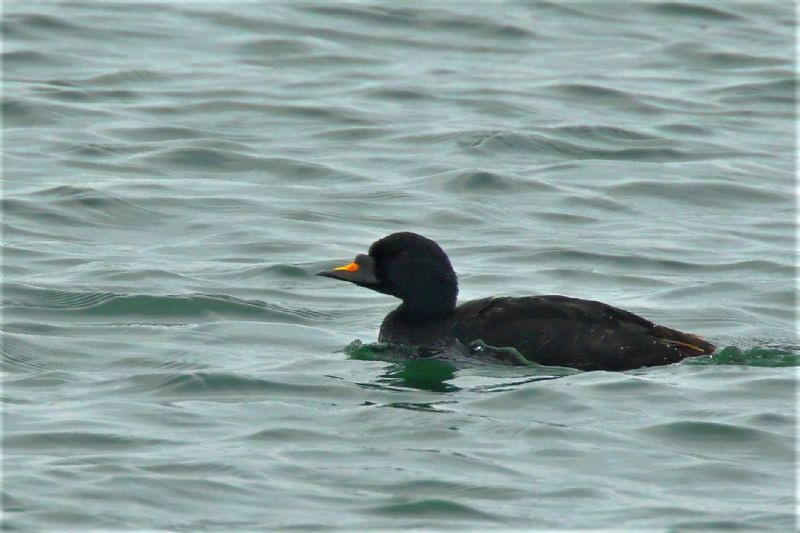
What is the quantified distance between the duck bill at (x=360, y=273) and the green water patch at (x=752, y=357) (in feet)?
6.49

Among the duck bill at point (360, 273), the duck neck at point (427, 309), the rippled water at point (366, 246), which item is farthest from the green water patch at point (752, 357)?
the duck bill at point (360, 273)

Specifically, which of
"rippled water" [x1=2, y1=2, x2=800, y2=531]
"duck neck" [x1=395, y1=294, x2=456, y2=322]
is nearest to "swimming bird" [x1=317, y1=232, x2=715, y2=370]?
"duck neck" [x1=395, y1=294, x2=456, y2=322]

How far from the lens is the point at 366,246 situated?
1290 cm

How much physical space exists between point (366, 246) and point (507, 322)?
3.51 m

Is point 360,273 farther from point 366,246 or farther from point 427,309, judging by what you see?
point 366,246

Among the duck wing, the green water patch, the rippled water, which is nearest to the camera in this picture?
the rippled water

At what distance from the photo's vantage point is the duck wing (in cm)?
941

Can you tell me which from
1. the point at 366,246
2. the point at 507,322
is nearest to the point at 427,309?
the point at 507,322

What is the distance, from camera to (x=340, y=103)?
17906 mm

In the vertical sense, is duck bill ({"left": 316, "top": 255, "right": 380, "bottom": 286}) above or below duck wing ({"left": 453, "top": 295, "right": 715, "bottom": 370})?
above

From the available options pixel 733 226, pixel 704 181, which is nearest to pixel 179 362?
pixel 733 226

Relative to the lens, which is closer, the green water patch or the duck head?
the green water patch

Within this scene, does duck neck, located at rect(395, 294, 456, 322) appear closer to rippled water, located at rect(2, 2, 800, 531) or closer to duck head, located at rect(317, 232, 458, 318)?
duck head, located at rect(317, 232, 458, 318)

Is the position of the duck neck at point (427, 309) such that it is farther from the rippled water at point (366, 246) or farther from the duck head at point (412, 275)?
the rippled water at point (366, 246)
